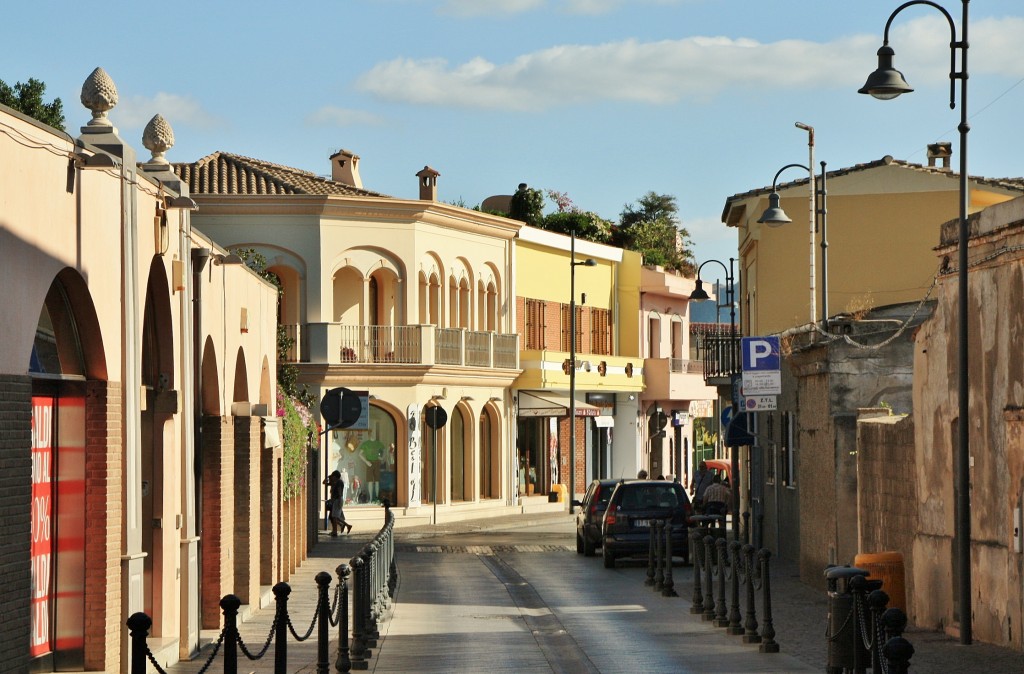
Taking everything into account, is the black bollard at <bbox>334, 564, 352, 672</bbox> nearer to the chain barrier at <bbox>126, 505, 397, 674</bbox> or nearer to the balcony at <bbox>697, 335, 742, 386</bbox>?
the chain barrier at <bbox>126, 505, 397, 674</bbox>

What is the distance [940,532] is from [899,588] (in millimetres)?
1109

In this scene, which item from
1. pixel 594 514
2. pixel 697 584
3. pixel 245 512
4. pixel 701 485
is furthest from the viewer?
pixel 701 485

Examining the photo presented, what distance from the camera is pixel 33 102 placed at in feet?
164

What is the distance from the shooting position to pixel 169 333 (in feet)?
53.1

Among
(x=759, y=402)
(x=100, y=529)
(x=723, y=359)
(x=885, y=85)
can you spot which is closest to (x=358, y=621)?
(x=100, y=529)

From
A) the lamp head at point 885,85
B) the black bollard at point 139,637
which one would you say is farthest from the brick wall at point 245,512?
the black bollard at point 139,637

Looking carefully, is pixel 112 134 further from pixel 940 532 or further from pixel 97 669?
pixel 940 532

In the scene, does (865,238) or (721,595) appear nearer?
(721,595)

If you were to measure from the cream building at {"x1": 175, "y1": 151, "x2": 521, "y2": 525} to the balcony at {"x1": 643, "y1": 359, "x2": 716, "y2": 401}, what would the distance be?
1430 cm

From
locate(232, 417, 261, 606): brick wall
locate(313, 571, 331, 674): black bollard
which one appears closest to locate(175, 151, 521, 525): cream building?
locate(232, 417, 261, 606): brick wall

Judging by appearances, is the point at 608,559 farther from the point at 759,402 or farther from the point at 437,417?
the point at 437,417

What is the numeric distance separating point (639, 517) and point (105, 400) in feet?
59.2

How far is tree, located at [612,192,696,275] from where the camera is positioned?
83.6 m

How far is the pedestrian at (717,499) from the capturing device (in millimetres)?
33688
